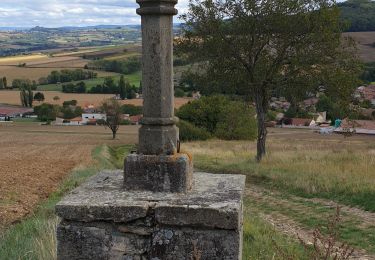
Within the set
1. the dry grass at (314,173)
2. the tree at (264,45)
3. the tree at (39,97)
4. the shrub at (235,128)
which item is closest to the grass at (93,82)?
the tree at (39,97)

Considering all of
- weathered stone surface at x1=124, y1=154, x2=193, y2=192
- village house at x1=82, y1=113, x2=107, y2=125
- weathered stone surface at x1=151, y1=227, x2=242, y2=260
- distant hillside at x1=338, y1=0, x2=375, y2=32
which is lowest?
village house at x1=82, y1=113, x2=107, y2=125

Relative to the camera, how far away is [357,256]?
23.9 ft

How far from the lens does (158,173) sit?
161 inches

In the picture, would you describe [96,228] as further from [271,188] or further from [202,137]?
[202,137]

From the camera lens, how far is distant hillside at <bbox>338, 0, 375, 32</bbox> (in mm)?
103500

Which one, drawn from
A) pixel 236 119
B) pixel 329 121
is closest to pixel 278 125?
pixel 329 121

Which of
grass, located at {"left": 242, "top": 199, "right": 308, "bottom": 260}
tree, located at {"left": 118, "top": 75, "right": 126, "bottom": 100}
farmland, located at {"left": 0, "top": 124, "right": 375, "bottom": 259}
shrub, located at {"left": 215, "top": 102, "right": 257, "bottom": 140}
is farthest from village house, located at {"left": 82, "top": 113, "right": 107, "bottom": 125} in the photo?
grass, located at {"left": 242, "top": 199, "right": 308, "bottom": 260}

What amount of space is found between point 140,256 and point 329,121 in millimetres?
83048

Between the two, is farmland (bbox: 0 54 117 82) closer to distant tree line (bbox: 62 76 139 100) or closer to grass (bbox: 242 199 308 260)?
distant tree line (bbox: 62 76 139 100)

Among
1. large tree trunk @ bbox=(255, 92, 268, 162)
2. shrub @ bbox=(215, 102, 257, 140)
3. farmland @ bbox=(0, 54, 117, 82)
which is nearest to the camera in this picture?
large tree trunk @ bbox=(255, 92, 268, 162)

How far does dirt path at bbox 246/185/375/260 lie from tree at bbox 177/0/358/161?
26.5 feet

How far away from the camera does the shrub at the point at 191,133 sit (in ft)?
147

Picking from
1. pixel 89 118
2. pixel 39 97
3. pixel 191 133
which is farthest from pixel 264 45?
pixel 39 97

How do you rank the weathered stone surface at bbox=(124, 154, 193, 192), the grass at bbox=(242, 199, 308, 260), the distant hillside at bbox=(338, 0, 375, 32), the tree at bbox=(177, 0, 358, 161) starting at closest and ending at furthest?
the weathered stone surface at bbox=(124, 154, 193, 192)
the grass at bbox=(242, 199, 308, 260)
the tree at bbox=(177, 0, 358, 161)
the distant hillside at bbox=(338, 0, 375, 32)
